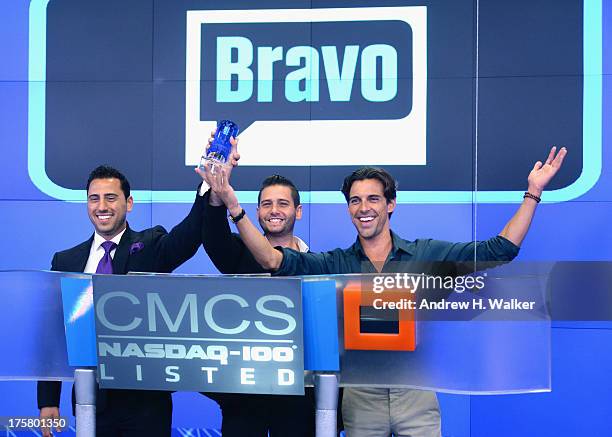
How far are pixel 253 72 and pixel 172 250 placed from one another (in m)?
1.34

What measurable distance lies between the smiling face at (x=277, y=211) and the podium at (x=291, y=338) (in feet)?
3.14

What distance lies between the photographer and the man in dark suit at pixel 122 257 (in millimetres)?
2254

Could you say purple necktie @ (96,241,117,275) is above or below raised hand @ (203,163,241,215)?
below

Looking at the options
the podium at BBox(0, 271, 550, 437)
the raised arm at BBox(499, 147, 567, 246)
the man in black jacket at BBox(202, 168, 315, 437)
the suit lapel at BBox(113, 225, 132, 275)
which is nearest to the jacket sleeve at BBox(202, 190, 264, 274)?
the man in black jacket at BBox(202, 168, 315, 437)

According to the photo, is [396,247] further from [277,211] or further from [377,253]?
[277,211]

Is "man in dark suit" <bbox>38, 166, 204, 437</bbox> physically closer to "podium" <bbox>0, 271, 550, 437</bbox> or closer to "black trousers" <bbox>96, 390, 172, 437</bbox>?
"black trousers" <bbox>96, 390, 172, 437</bbox>

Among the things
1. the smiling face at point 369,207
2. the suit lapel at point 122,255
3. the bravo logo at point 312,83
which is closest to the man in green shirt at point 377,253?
the smiling face at point 369,207

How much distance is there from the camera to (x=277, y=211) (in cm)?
278

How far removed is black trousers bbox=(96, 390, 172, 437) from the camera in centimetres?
225

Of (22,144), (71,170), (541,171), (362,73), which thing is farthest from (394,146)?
(22,144)

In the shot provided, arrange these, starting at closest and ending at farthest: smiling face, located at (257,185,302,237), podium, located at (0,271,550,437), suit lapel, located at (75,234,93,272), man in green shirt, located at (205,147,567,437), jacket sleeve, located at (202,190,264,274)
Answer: podium, located at (0,271,550,437) → man in green shirt, located at (205,147,567,437) → jacket sleeve, located at (202,190,264,274) → suit lapel, located at (75,234,93,272) → smiling face, located at (257,185,302,237)

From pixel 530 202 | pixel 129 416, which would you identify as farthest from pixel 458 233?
pixel 129 416

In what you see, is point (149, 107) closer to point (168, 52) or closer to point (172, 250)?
point (168, 52)

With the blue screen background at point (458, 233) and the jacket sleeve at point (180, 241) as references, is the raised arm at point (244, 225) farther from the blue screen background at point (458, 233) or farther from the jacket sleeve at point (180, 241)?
the blue screen background at point (458, 233)
